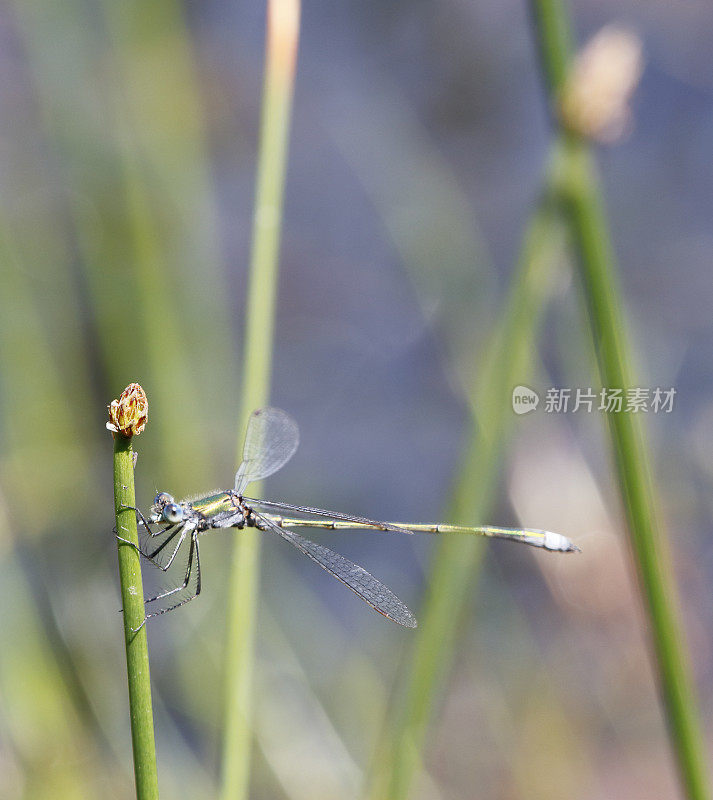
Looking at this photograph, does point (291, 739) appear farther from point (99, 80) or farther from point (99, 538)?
point (99, 80)

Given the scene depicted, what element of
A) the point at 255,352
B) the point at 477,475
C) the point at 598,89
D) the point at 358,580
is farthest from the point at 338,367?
the point at 598,89

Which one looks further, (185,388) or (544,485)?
(544,485)

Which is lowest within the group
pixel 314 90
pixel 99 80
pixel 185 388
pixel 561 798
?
pixel 561 798

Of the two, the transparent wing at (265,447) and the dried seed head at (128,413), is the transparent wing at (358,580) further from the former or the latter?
the dried seed head at (128,413)

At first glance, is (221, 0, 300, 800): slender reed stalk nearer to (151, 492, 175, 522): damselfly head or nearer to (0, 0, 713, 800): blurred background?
(151, 492, 175, 522): damselfly head

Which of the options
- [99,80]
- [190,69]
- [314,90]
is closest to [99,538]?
[99,80]

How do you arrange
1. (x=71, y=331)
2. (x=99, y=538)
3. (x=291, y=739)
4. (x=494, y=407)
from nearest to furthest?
(x=494, y=407) < (x=291, y=739) < (x=99, y=538) < (x=71, y=331)

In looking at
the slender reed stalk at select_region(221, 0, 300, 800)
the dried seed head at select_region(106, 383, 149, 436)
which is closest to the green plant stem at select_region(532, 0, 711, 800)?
the slender reed stalk at select_region(221, 0, 300, 800)

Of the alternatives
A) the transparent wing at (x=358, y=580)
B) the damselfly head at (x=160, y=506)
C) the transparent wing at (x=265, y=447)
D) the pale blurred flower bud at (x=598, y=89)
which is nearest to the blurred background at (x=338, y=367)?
the transparent wing at (x=358, y=580)
